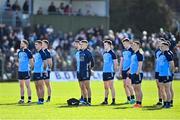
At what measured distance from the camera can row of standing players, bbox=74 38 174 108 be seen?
77.0 feet

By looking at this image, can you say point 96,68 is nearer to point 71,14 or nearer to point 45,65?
point 71,14

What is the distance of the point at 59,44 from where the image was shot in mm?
47594

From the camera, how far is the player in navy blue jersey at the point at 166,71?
2330 centimetres

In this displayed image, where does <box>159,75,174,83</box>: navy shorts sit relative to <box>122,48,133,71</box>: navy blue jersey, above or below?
below

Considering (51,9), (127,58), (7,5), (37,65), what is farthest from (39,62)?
(51,9)

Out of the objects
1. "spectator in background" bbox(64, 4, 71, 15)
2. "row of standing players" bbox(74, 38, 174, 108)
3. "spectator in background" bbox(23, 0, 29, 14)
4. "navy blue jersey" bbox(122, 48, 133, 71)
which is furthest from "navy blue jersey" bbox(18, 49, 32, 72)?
"spectator in background" bbox(64, 4, 71, 15)

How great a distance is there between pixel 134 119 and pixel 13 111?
4.42 metres

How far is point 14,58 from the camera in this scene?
43844 mm

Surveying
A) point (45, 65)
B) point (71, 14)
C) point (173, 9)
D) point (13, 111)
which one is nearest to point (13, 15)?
point (71, 14)

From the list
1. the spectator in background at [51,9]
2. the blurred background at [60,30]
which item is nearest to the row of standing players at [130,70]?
the blurred background at [60,30]

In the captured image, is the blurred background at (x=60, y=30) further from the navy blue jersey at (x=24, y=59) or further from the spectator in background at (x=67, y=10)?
the navy blue jersey at (x=24, y=59)

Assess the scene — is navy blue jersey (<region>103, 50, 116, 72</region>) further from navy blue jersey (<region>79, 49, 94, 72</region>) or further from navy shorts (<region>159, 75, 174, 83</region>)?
navy shorts (<region>159, 75, 174, 83</region>)

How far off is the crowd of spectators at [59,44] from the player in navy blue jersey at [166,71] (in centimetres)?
2020

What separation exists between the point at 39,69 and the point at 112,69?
275 centimetres
